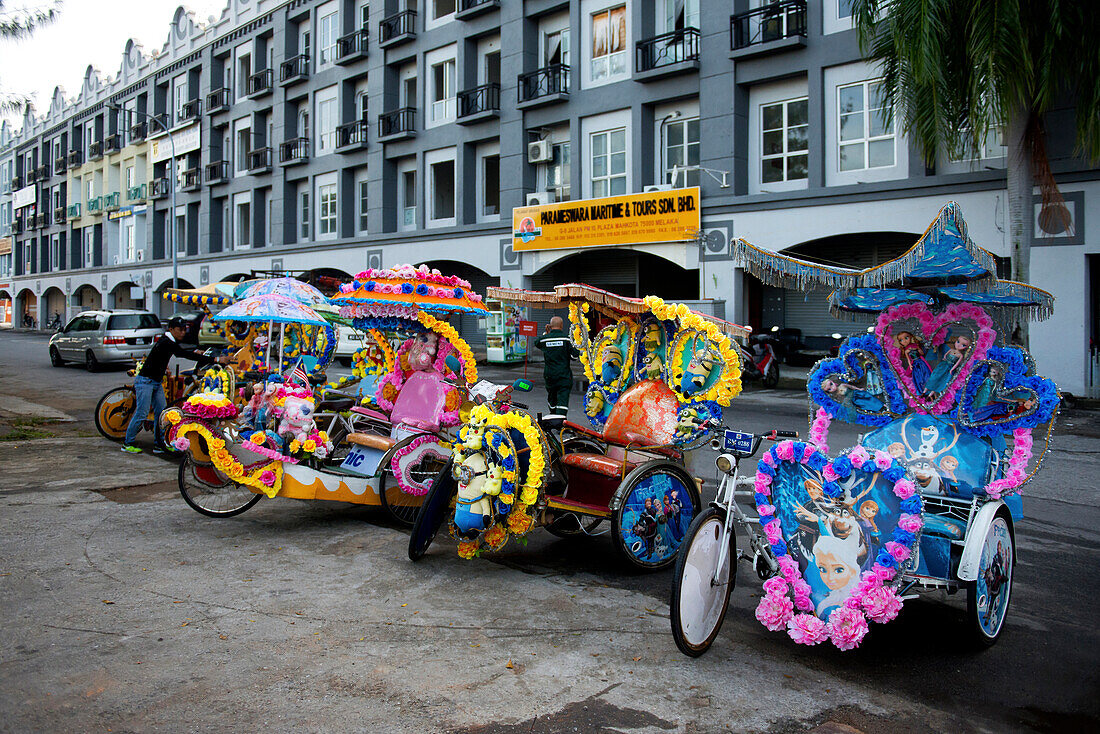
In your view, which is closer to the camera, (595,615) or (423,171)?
(595,615)

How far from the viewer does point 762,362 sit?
1884 centimetres

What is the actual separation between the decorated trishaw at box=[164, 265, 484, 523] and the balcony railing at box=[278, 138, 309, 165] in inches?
1059

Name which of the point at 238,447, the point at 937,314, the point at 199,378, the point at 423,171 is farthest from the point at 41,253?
the point at 937,314

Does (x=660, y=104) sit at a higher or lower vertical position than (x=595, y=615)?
higher

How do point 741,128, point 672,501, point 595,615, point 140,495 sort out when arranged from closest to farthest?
point 595,615 → point 672,501 → point 140,495 → point 741,128

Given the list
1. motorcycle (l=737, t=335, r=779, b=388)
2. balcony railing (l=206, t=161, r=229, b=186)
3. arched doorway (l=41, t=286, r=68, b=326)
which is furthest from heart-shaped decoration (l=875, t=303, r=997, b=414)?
arched doorway (l=41, t=286, r=68, b=326)

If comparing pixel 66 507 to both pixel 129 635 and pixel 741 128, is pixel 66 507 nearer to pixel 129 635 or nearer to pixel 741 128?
pixel 129 635

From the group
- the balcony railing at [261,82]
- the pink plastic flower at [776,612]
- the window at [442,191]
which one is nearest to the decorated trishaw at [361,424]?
the pink plastic flower at [776,612]

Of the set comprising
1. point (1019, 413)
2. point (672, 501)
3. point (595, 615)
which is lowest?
point (595, 615)

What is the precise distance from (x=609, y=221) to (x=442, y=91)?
978 centimetres

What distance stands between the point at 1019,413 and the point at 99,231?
184 ft

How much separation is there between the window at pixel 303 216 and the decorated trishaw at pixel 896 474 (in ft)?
A: 104

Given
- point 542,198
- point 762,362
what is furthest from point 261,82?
point 762,362

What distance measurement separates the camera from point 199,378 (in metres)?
11.4
